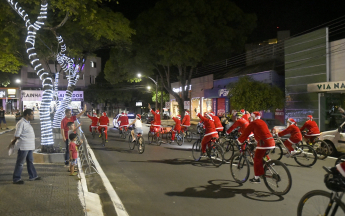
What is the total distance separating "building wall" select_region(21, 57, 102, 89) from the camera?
62094 mm

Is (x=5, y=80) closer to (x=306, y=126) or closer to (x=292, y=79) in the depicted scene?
(x=292, y=79)

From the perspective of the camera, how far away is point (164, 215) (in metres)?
5.57

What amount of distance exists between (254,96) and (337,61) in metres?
5.67

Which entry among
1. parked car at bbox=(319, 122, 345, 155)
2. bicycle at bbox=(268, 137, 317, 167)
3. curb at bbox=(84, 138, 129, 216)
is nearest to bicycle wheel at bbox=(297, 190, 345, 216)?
curb at bbox=(84, 138, 129, 216)

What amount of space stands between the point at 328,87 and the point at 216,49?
14068 millimetres

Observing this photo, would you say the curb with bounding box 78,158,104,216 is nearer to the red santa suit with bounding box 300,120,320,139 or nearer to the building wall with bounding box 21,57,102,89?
the red santa suit with bounding box 300,120,320,139

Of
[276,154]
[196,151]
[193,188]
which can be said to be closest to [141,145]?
[196,151]

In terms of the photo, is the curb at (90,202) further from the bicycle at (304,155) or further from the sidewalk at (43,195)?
the bicycle at (304,155)

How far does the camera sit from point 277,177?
22.0 ft

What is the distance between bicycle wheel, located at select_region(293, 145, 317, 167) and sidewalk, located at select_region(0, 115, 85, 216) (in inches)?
285

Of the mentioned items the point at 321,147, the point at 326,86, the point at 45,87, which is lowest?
the point at 321,147

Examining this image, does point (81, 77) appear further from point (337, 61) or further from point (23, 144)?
point (23, 144)

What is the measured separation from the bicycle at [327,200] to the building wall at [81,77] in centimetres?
5969

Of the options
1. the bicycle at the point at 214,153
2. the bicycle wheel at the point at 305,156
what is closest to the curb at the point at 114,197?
the bicycle at the point at 214,153
